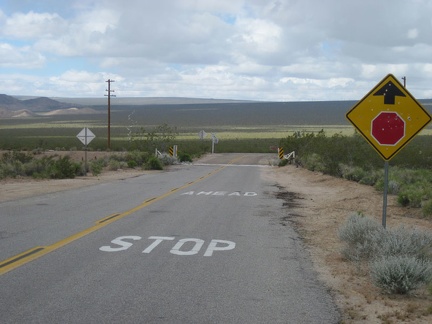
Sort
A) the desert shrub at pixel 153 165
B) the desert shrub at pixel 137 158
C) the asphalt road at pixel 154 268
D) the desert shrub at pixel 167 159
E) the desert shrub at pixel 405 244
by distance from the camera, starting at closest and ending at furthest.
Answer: the asphalt road at pixel 154 268
the desert shrub at pixel 405 244
the desert shrub at pixel 153 165
the desert shrub at pixel 137 158
the desert shrub at pixel 167 159

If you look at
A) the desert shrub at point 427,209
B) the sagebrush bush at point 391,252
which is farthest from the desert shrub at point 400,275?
the desert shrub at point 427,209

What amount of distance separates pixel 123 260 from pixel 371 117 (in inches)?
190

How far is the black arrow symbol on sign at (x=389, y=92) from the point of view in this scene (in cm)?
1061

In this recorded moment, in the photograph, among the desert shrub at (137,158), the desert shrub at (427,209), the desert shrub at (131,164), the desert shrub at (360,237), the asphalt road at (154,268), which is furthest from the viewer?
the desert shrub at (137,158)

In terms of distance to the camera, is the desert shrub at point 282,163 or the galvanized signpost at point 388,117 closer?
the galvanized signpost at point 388,117

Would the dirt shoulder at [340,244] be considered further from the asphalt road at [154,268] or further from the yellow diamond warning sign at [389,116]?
the yellow diamond warning sign at [389,116]

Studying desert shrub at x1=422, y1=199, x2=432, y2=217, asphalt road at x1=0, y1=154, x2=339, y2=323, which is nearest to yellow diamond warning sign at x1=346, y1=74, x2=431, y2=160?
asphalt road at x1=0, y1=154, x2=339, y2=323

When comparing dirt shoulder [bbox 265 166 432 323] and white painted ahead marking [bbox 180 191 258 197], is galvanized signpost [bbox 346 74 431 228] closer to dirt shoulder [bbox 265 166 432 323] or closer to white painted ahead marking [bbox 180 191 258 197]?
dirt shoulder [bbox 265 166 432 323]

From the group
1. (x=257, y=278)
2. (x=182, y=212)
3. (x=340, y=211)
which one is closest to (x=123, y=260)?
(x=257, y=278)

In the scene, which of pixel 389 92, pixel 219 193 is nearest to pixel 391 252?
pixel 389 92

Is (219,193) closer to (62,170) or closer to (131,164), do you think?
(62,170)

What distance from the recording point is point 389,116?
1075cm

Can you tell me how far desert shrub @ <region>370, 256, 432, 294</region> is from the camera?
7.98m

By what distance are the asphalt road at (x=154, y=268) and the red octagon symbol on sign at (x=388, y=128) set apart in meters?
2.45
